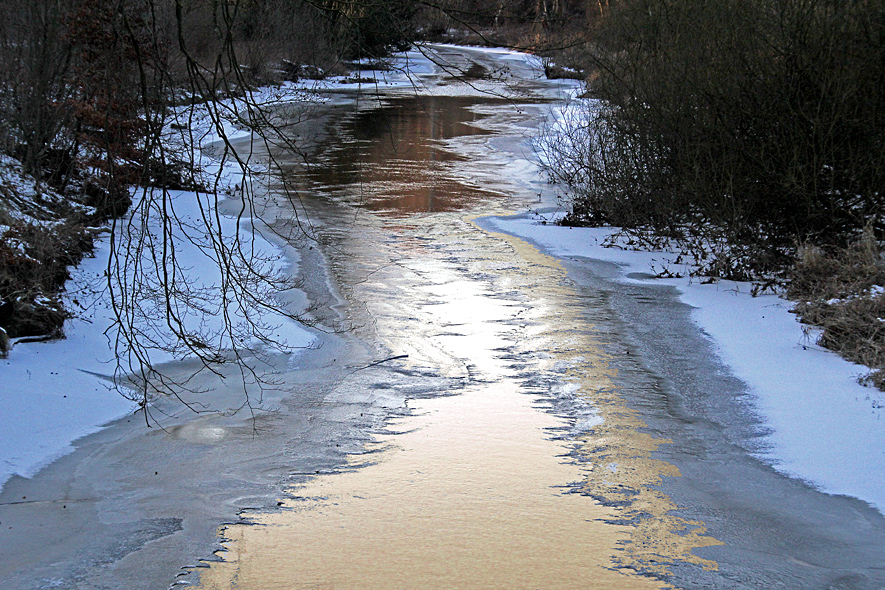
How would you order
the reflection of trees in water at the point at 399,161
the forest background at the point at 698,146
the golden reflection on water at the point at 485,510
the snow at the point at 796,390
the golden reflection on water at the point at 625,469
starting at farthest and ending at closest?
1. the reflection of trees in water at the point at 399,161
2. the forest background at the point at 698,146
3. the snow at the point at 796,390
4. the golden reflection on water at the point at 625,469
5. the golden reflection on water at the point at 485,510

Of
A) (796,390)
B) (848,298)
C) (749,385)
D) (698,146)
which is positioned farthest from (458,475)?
(698,146)

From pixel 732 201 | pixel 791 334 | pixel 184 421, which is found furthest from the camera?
pixel 732 201

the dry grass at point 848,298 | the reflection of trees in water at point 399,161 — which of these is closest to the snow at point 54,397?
the reflection of trees in water at point 399,161

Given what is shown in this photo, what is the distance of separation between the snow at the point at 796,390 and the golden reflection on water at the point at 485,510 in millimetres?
1011

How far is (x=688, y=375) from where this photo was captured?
7.63 metres

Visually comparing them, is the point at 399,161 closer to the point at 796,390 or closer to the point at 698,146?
the point at 698,146

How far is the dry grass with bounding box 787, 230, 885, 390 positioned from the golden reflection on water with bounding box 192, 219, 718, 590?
7.16 feet

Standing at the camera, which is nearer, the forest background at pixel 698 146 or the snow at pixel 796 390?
the snow at pixel 796 390

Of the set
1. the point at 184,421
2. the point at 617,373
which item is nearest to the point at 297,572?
the point at 184,421

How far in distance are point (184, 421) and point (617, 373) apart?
370 centimetres

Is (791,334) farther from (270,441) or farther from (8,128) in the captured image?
(8,128)

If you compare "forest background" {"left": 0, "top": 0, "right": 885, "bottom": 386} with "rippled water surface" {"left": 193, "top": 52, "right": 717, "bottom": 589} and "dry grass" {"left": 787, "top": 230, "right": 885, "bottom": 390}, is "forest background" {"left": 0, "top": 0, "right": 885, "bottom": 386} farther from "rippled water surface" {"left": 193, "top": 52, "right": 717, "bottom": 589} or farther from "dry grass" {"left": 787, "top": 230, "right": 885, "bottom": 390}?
"rippled water surface" {"left": 193, "top": 52, "right": 717, "bottom": 589}

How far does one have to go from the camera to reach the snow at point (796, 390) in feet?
19.0

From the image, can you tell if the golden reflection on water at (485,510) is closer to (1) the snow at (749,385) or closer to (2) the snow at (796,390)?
(1) the snow at (749,385)
